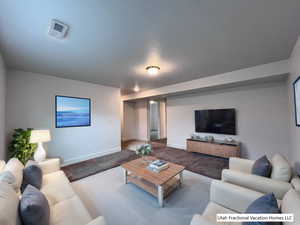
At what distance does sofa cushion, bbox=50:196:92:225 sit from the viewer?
3.83ft

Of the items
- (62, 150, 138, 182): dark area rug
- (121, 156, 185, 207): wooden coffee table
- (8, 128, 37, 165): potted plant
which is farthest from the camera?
(62, 150, 138, 182): dark area rug

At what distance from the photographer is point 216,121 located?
13.5 ft

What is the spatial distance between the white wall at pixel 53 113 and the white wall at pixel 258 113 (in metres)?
3.36

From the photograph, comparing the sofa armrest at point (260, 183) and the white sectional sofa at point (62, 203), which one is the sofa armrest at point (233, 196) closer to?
the sofa armrest at point (260, 183)

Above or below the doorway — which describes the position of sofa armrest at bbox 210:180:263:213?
below

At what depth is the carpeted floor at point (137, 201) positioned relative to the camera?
171 centimetres

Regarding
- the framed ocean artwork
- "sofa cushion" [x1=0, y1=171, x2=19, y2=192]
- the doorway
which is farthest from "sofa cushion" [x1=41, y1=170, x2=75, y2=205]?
the doorway

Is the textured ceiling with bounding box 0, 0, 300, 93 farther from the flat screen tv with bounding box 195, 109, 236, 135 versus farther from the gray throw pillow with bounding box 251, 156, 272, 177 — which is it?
the gray throw pillow with bounding box 251, 156, 272, 177

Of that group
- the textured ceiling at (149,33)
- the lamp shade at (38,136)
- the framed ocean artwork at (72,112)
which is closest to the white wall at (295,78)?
the textured ceiling at (149,33)

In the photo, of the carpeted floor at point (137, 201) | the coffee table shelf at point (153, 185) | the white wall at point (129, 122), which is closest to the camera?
the carpeted floor at point (137, 201)

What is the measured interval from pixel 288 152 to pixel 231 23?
357 centimetres

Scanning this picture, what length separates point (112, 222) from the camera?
1646 millimetres

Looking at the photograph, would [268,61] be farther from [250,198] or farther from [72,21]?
[72,21]

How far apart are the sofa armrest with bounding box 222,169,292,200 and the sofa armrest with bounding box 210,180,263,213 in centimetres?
24
